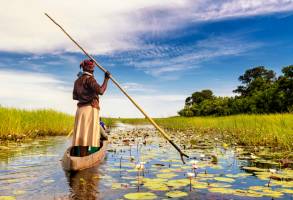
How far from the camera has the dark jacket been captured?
7.85 m

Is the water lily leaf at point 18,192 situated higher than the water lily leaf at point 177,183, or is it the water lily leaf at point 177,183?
the water lily leaf at point 177,183

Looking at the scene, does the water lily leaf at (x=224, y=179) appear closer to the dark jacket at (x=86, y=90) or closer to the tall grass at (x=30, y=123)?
the dark jacket at (x=86, y=90)

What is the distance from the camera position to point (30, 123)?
17703 millimetres

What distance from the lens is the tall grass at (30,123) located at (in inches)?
565

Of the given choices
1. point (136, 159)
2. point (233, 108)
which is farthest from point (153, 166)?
point (233, 108)

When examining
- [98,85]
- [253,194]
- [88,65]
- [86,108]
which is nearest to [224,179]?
[253,194]

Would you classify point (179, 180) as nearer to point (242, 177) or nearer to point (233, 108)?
point (242, 177)

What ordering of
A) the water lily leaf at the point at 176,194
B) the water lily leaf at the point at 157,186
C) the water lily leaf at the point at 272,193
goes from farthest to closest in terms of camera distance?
the water lily leaf at the point at 157,186 < the water lily leaf at the point at 272,193 < the water lily leaf at the point at 176,194

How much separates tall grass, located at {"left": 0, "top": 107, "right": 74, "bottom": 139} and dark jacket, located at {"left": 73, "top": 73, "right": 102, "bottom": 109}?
23.5ft

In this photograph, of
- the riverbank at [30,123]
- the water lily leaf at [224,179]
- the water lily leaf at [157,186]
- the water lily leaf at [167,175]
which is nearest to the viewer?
the water lily leaf at [157,186]

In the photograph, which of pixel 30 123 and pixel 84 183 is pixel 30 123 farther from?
pixel 84 183

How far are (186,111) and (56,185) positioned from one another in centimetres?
5233

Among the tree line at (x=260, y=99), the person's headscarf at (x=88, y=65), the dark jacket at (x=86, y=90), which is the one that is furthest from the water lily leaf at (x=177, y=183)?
the tree line at (x=260, y=99)

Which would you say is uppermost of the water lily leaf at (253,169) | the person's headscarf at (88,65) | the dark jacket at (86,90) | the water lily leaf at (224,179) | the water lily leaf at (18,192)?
the person's headscarf at (88,65)
